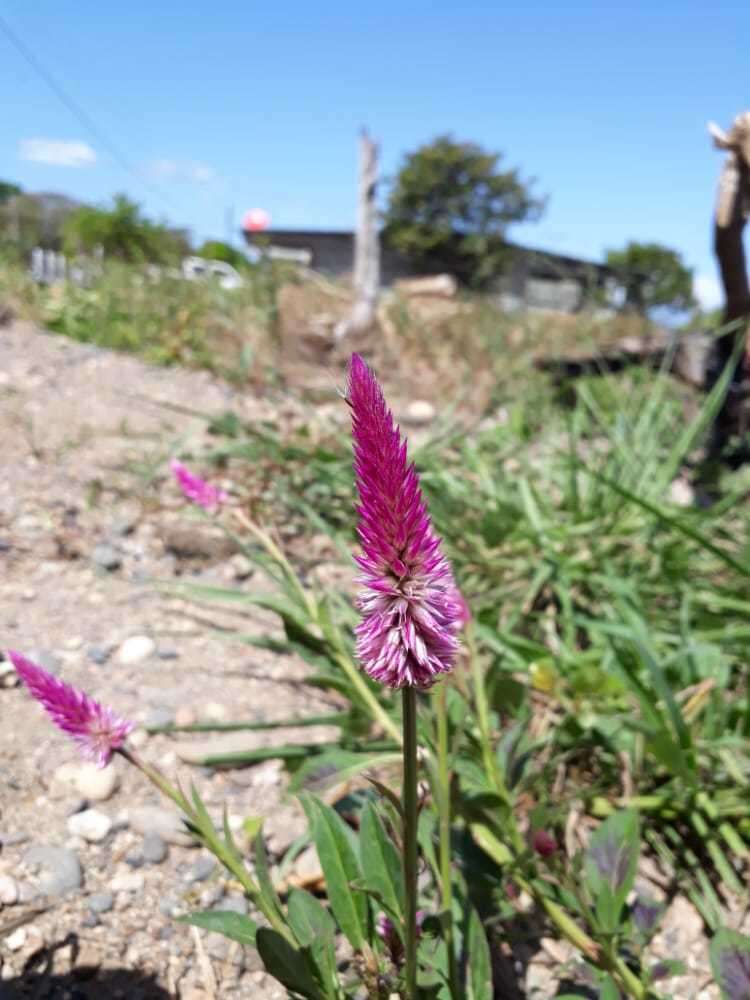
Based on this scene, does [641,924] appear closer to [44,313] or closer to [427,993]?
[427,993]

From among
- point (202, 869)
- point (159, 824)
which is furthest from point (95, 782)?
point (202, 869)

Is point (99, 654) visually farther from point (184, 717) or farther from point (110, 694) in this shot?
point (184, 717)

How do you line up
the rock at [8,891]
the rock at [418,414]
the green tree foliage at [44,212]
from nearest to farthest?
the rock at [8,891] → the rock at [418,414] → the green tree foliage at [44,212]

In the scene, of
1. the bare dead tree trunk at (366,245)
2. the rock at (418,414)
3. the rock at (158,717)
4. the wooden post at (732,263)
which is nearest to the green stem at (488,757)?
the rock at (158,717)

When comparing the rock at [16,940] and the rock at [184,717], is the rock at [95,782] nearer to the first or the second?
the rock at [184,717]

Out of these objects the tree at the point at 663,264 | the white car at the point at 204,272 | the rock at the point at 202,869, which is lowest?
the rock at the point at 202,869

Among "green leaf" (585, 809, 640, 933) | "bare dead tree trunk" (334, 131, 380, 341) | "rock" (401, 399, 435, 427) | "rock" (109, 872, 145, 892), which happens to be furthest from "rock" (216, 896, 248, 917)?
"bare dead tree trunk" (334, 131, 380, 341)

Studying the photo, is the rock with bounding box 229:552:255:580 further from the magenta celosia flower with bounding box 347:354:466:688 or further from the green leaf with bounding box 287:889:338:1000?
the magenta celosia flower with bounding box 347:354:466:688
